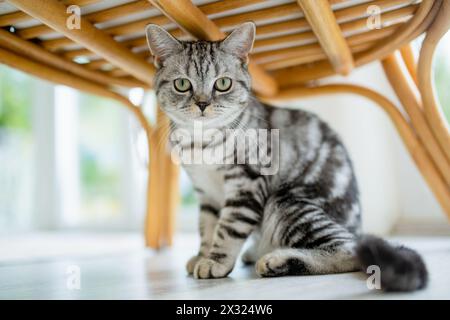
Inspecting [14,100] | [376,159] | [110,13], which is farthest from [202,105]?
[14,100]

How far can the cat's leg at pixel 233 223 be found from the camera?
1137 mm

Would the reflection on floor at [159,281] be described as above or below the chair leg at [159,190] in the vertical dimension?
below

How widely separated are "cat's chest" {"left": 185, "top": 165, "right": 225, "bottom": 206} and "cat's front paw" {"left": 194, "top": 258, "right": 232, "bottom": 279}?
232 mm

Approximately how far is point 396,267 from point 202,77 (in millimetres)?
646

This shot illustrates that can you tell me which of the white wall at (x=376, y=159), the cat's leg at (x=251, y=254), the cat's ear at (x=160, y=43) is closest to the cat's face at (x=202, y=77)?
the cat's ear at (x=160, y=43)

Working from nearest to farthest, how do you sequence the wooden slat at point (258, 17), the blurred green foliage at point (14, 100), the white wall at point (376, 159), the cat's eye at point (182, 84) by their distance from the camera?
the wooden slat at point (258, 17) < the cat's eye at point (182, 84) < the white wall at point (376, 159) < the blurred green foliage at point (14, 100)

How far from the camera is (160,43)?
1.17 meters

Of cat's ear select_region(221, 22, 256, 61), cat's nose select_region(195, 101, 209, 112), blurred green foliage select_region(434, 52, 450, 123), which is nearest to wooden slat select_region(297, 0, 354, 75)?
cat's ear select_region(221, 22, 256, 61)

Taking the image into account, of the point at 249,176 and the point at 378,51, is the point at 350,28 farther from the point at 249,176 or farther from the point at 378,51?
the point at 249,176

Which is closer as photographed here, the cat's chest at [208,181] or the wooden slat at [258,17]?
the wooden slat at [258,17]

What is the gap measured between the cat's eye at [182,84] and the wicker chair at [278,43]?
4.7 inches

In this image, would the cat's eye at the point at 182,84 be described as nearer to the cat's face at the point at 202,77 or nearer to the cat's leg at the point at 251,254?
the cat's face at the point at 202,77

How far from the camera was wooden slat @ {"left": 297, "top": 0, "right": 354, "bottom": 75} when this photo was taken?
3.11 ft

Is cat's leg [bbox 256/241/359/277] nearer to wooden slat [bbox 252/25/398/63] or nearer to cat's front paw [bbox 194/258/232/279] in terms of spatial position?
cat's front paw [bbox 194/258/232/279]
